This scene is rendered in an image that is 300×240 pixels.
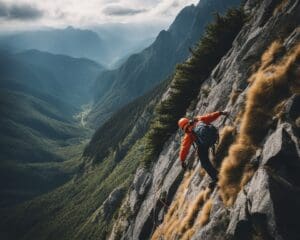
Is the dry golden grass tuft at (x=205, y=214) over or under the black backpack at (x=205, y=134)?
under

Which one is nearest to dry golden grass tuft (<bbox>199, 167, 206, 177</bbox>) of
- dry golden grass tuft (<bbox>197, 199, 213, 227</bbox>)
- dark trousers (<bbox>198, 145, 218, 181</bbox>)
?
dark trousers (<bbox>198, 145, 218, 181</bbox>)

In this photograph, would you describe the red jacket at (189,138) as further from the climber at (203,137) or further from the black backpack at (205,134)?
the black backpack at (205,134)

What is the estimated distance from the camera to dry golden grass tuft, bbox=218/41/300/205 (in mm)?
14816

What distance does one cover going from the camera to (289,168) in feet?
41.9

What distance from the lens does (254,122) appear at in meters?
15.6

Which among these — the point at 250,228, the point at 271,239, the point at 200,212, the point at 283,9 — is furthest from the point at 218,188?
the point at 283,9

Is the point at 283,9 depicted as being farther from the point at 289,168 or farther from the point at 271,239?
the point at 271,239

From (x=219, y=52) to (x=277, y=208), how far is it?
90.4ft

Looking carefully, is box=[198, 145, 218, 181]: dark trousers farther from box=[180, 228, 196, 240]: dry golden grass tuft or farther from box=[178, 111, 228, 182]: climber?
box=[180, 228, 196, 240]: dry golden grass tuft

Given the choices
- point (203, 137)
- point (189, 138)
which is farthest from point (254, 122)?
point (189, 138)

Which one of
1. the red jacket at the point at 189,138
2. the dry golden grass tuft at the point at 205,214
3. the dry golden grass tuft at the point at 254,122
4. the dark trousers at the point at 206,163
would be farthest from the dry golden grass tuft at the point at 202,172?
the dry golden grass tuft at the point at 254,122

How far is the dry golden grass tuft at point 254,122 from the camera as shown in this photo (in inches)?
583

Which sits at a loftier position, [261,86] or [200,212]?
[261,86]

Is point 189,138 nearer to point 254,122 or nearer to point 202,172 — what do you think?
point 254,122
